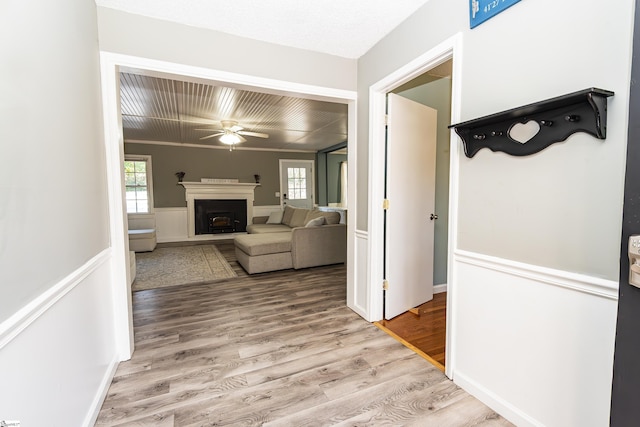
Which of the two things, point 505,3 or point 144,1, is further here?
point 144,1

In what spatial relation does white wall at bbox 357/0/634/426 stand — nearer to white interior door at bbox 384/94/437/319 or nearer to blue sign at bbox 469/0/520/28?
blue sign at bbox 469/0/520/28

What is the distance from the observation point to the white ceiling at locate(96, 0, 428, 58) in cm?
186

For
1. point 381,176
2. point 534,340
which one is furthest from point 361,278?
point 534,340

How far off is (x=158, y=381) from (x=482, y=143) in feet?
7.83

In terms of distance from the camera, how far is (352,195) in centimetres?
280

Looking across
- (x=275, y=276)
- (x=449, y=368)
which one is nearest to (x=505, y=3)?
(x=449, y=368)

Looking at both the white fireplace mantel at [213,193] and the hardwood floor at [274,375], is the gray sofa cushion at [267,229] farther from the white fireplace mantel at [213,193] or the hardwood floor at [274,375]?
the hardwood floor at [274,375]

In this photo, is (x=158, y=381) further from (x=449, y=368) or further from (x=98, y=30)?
(x=98, y=30)

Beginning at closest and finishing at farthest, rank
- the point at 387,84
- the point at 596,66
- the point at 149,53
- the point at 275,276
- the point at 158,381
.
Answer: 1. the point at 596,66
2. the point at 158,381
3. the point at 149,53
4. the point at 387,84
5. the point at 275,276

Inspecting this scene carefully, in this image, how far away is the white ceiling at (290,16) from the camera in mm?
1856

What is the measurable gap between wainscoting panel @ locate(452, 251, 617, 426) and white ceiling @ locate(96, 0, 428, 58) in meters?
1.70

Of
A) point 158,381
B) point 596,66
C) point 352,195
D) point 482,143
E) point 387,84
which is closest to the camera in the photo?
point 596,66

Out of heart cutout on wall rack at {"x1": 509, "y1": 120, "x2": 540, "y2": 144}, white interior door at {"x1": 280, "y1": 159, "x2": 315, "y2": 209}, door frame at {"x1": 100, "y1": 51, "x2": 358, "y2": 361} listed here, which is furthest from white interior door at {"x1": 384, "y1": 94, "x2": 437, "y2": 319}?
white interior door at {"x1": 280, "y1": 159, "x2": 315, "y2": 209}

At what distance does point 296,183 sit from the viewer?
26.3 ft
